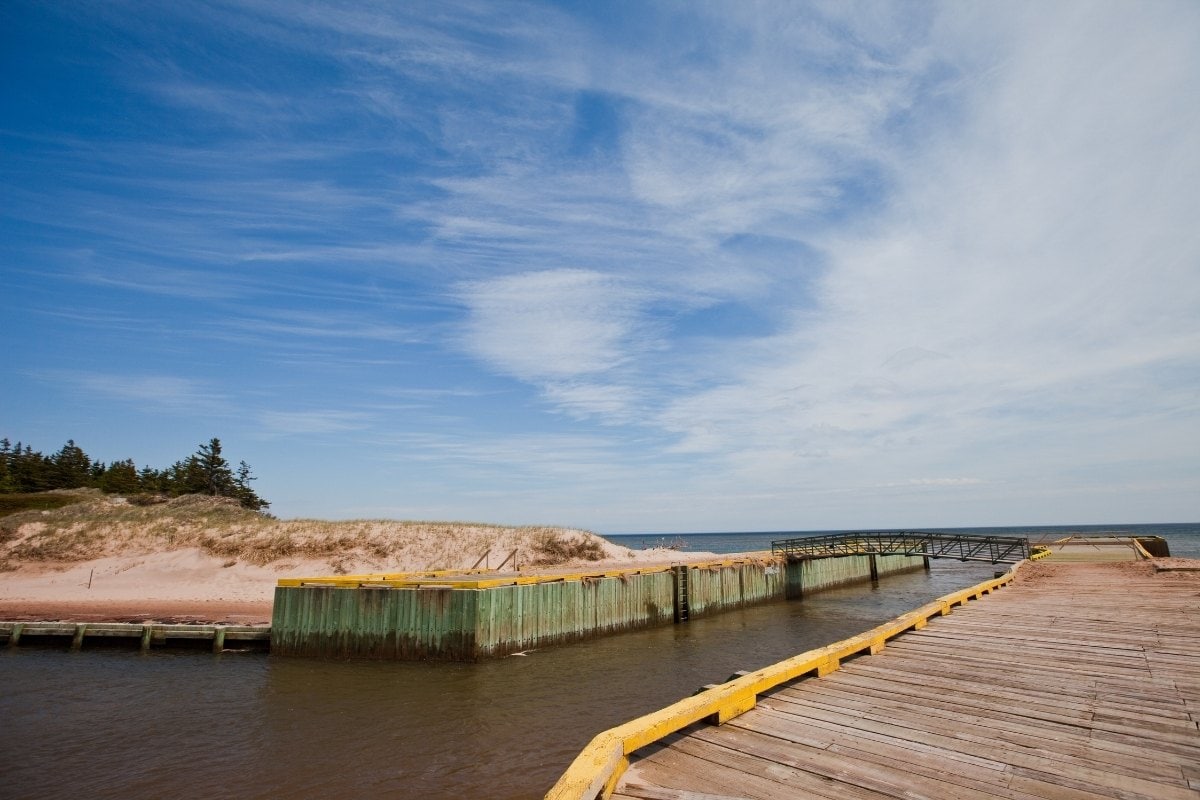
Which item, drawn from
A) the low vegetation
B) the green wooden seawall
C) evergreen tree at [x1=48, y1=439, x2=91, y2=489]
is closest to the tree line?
evergreen tree at [x1=48, y1=439, x2=91, y2=489]

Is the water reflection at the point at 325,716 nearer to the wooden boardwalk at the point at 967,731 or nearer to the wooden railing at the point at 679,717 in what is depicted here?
the wooden railing at the point at 679,717

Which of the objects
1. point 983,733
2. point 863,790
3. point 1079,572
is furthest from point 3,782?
point 1079,572

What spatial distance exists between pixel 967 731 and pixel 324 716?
51.2 feet

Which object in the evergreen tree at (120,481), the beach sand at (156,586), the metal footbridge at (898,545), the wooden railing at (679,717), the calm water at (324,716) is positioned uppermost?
the evergreen tree at (120,481)

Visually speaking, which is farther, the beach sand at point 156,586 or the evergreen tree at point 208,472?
the evergreen tree at point 208,472

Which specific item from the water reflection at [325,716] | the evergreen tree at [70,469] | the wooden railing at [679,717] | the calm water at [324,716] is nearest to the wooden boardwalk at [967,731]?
the wooden railing at [679,717]

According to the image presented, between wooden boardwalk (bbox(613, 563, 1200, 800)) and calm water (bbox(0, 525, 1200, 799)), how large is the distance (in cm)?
734

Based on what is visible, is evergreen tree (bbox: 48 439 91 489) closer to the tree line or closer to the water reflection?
A: the tree line

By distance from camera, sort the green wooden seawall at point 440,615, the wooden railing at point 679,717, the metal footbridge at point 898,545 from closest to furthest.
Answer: the wooden railing at point 679,717 < the green wooden seawall at point 440,615 < the metal footbridge at point 898,545

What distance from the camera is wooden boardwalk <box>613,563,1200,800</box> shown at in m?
4.48

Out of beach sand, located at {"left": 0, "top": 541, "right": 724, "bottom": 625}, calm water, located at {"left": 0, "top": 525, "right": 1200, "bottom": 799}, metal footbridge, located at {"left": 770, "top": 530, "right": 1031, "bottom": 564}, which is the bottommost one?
calm water, located at {"left": 0, "top": 525, "right": 1200, "bottom": 799}

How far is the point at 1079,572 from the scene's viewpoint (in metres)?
23.4

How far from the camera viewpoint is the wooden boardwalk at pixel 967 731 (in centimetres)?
448

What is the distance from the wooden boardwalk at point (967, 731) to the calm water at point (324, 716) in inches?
289
